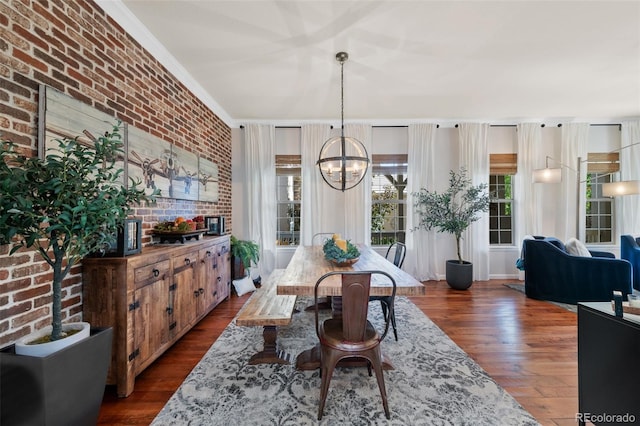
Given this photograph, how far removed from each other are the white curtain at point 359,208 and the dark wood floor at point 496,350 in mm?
1499

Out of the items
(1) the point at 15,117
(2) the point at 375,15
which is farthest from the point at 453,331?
(1) the point at 15,117

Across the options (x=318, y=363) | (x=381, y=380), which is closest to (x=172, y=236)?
(x=318, y=363)

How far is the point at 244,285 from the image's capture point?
415 cm

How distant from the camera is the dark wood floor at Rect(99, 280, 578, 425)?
71.1 inches

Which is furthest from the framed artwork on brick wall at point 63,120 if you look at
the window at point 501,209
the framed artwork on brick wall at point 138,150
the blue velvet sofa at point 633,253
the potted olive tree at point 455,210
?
the blue velvet sofa at point 633,253

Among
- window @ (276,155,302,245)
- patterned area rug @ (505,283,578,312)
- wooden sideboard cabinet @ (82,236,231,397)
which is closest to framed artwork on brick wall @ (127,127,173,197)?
wooden sideboard cabinet @ (82,236,231,397)

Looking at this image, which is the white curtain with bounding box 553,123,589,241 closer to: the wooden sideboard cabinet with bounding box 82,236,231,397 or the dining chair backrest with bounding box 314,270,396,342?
the dining chair backrest with bounding box 314,270,396,342

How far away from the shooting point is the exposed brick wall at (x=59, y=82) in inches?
56.3

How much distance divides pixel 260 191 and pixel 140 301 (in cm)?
307

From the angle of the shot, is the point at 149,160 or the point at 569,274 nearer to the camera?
the point at 149,160

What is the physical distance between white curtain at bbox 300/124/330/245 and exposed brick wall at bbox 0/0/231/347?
2396mm

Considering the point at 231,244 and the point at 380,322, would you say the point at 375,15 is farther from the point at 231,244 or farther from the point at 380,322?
the point at 231,244

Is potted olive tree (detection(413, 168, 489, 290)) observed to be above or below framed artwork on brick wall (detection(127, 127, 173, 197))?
below

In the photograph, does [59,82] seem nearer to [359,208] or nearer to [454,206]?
[359,208]
